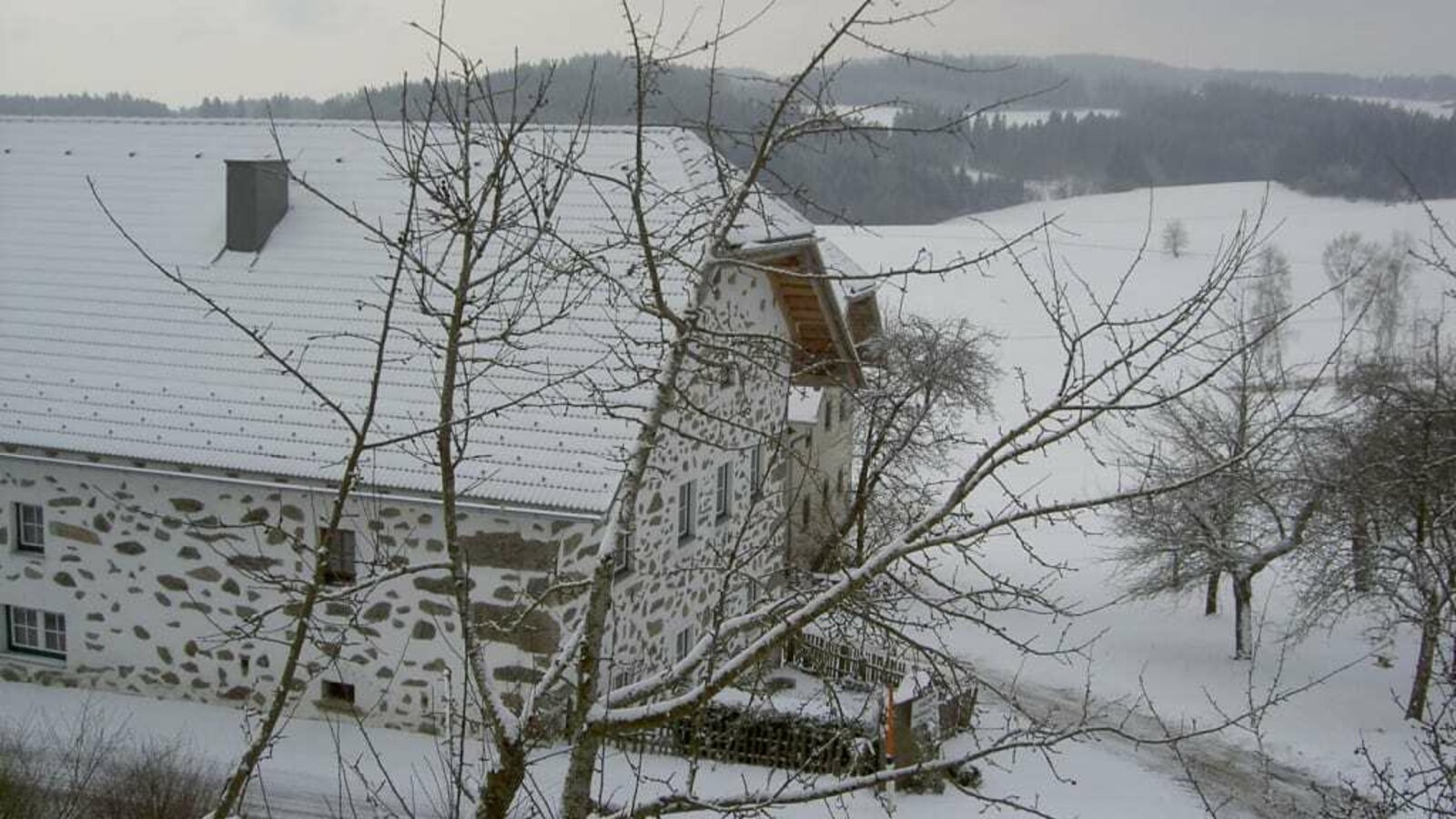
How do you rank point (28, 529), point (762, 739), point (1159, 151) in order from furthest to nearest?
point (1159, 151)
point (28, 529)
point (762, 739)

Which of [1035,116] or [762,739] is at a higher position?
[1035,116]

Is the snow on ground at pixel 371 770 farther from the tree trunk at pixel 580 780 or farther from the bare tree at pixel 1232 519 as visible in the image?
the bare tree at pixel 1232 519

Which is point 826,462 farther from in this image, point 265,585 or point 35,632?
point 265,585

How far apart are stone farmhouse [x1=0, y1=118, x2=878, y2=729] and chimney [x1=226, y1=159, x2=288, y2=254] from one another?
0.03 m

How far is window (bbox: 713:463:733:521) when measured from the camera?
58.7ft

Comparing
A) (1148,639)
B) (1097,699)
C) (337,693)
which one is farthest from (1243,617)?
(337,693)

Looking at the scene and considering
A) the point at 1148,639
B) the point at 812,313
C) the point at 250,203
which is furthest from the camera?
the point at 1148,639

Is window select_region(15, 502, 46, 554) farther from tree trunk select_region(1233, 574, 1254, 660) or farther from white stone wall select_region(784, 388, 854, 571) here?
tree trunk select_region(1233, 574, 1254, 660)

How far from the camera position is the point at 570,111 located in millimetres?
9250

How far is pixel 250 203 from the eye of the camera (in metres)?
17.1

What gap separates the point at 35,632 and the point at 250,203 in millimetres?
5614

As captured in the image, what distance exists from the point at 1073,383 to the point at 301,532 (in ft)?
35.3

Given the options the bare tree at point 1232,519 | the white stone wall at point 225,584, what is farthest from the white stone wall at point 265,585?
the bare tree at point 1232,519

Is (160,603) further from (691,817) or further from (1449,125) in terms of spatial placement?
(1449,125)
